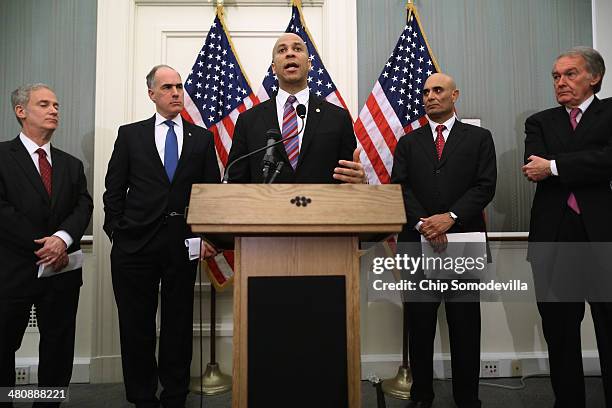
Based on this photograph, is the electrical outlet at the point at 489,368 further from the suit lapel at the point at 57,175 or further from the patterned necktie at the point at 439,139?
→ the suit lapel at the point at 57,175

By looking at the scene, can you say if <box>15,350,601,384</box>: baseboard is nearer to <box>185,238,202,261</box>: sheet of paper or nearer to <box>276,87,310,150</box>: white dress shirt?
<box>185,238,202,261</box>: sheet of paper

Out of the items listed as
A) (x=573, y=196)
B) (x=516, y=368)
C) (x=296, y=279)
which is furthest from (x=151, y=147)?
(x=516, y=368)

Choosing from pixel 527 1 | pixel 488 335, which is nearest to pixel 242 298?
pixel 488 335

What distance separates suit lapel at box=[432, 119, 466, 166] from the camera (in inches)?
103

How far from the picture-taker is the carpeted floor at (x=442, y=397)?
2.71 m

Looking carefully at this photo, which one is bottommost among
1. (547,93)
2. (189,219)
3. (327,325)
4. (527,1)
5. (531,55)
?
(327,325)

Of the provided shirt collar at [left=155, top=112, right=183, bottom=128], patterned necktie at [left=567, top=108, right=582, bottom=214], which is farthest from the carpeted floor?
shirt collar at [left=155, top=112, right=183, bottom=128]

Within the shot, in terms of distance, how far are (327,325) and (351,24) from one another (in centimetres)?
249

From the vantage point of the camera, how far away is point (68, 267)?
248 cm

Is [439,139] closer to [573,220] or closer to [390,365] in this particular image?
[573,220]

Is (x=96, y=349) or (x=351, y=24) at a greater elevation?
(x=351, y=24)

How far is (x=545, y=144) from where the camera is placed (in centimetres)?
249

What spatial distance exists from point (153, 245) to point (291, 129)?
97 cm

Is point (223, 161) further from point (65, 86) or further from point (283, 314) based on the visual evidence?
point (283, 314)
